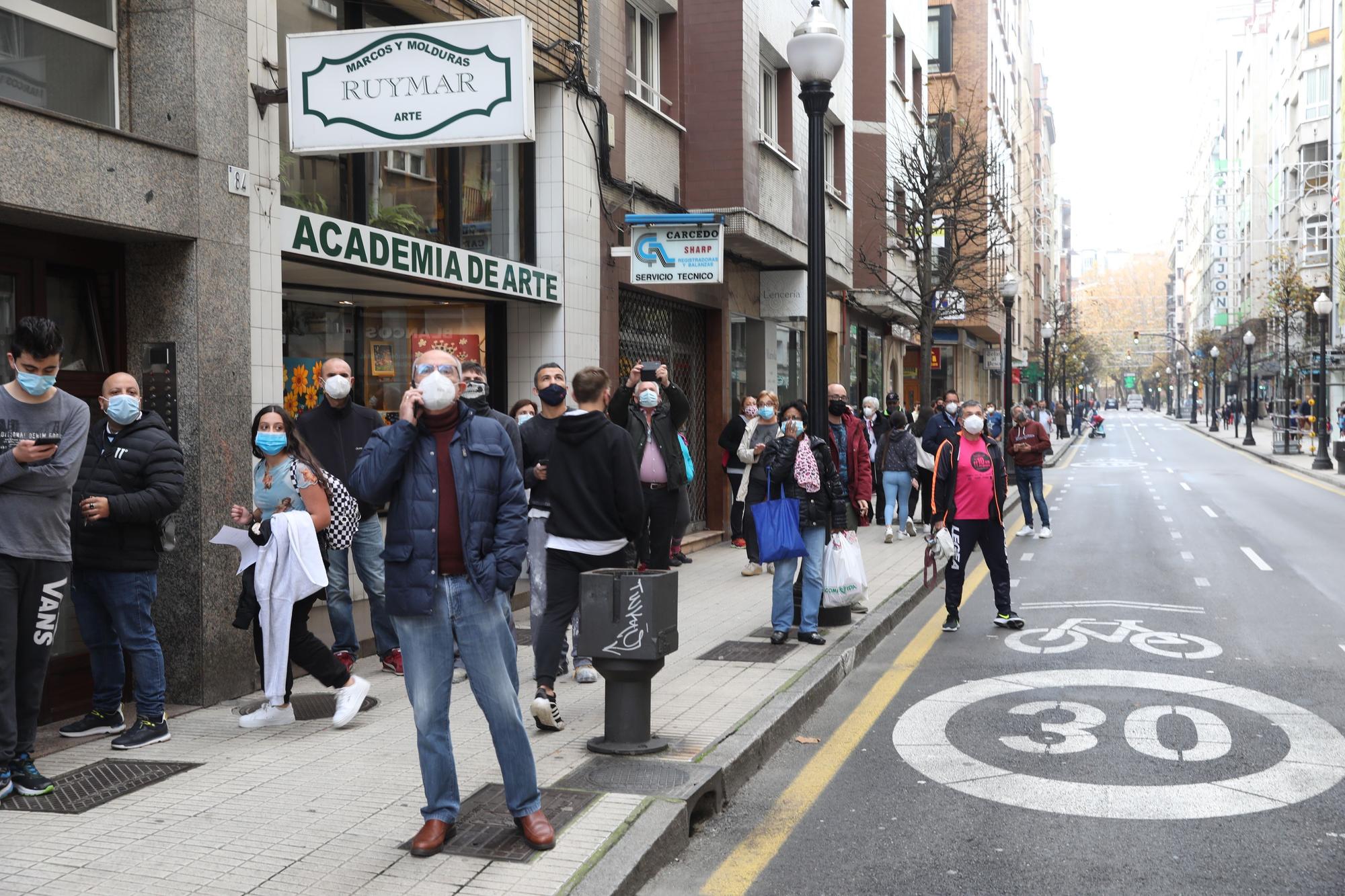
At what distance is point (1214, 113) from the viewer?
112m

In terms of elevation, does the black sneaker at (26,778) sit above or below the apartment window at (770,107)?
below

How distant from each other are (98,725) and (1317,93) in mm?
68537

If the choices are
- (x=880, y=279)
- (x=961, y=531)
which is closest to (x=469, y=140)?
(x=961, y=531)

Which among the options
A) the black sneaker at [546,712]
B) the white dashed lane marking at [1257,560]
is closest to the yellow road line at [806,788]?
the black sneaker at [546,712]

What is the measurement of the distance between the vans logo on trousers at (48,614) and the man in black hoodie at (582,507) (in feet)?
7.58

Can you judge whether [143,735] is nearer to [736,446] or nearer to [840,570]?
[840,570]

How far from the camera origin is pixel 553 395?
7.31 meters

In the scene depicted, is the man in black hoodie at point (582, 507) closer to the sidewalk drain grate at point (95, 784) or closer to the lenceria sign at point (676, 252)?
the sidewalk drain grate at point (95, 784)

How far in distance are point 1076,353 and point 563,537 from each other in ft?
249

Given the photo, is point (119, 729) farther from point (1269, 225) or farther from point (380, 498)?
point (1269, 225)

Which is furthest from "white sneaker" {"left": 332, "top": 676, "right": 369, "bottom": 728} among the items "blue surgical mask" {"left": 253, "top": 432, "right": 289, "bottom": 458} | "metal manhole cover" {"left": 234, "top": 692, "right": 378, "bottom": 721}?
"blue surgical mask" {"left": 253, "top": 432, "right": 289, "bottom": 458}

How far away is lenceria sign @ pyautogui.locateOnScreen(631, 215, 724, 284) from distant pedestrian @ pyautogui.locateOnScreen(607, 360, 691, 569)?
350 cm

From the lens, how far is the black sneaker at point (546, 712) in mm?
6426

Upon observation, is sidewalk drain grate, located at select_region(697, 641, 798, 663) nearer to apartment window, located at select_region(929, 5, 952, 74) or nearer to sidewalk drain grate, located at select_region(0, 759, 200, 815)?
sidewalk drain grate, located at select_region(0, 759, 200, 815)
